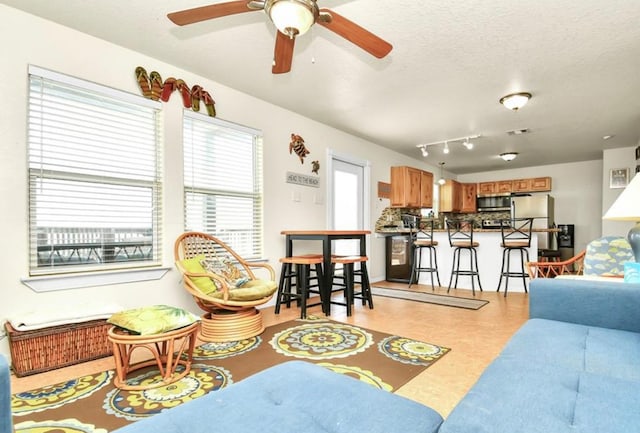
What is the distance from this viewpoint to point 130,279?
113 inches

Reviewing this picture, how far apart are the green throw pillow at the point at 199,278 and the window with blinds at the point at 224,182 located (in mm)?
464

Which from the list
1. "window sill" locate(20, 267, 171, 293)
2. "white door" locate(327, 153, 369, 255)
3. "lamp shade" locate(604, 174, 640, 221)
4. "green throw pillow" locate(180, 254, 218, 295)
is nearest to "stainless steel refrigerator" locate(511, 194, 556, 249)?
"white door" locate(327, 153, 369, 255)

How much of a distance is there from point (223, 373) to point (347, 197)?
3.69 m

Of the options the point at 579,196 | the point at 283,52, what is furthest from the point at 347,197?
A: the point at 579,196

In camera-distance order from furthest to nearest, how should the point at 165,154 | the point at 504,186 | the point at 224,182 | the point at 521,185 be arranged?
the point at 504,186
the point at 521,185
the point at 224,182
the point at 165,154

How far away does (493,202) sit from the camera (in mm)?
8750

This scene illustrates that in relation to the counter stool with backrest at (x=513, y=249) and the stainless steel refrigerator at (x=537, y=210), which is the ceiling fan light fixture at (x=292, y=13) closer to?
the counter stool with backrest at (x=513, y=249)

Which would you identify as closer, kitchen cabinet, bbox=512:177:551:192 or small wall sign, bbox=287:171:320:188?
small wall sign, bbox=287:171:320:188

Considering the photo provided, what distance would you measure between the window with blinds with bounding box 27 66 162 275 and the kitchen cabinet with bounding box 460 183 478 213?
7.80 metres

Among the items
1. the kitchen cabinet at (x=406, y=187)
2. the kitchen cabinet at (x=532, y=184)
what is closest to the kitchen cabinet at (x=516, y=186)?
the kitchen cabinet at (x=532, y=184)

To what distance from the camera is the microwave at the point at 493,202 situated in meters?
8.51

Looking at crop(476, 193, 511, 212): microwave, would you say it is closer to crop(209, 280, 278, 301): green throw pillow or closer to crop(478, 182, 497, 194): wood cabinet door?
crop(478, 182, 497, 194): wood cabinet door

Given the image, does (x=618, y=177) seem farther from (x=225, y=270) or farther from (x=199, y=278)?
(x=199, y=278)

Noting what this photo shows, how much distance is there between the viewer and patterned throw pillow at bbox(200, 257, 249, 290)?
3.10 m
